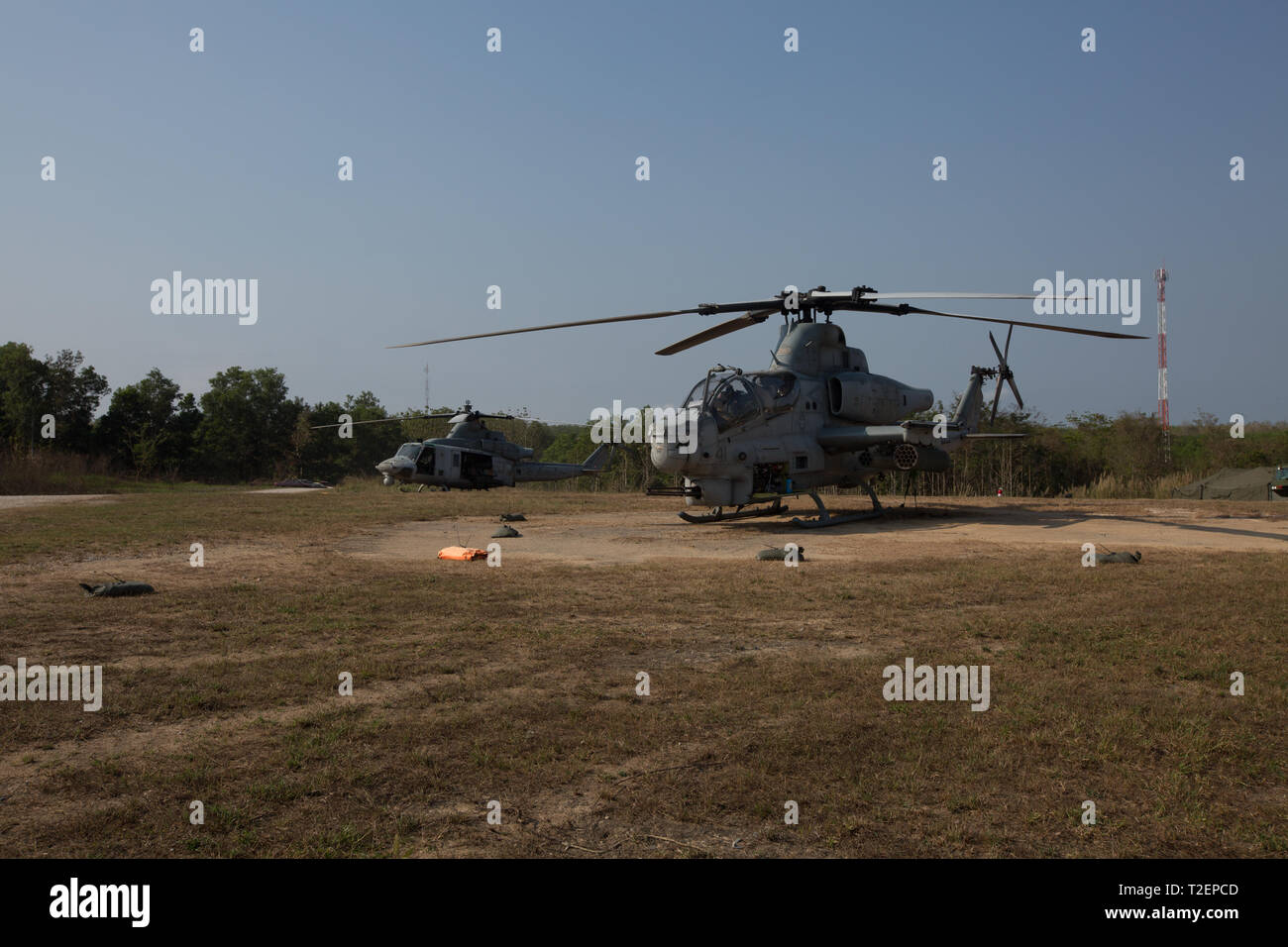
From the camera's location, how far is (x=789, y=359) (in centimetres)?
1898

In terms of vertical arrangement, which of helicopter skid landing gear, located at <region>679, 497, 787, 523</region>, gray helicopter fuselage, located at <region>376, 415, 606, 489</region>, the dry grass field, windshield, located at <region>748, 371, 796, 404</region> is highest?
windshield, located at <region>748, 371, 796, 404</region>

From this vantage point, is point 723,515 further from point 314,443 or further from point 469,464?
point 314,443

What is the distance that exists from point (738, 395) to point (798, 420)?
1.81 meters

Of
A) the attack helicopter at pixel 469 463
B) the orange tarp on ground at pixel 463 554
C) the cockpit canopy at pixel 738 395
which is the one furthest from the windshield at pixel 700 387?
the attack helicopter at pixel 469 463

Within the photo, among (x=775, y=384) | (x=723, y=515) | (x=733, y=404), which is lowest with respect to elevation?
(x=723, y=515)

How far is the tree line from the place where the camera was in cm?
3294

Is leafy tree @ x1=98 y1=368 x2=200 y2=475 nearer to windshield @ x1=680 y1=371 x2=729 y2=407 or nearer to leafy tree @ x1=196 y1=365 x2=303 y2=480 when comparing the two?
leafy tree @ x1=196 y1=365 x2=303 y2=480

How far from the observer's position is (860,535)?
16547mm

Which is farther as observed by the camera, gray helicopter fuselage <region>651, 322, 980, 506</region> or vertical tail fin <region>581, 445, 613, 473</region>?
vertical tail fin <region>581, 445, 613, 473</region>

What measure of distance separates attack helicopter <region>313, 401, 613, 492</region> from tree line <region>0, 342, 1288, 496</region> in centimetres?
193

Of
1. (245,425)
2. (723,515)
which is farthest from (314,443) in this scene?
(723,515)

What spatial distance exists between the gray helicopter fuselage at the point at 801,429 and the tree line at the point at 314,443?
4.96 metres

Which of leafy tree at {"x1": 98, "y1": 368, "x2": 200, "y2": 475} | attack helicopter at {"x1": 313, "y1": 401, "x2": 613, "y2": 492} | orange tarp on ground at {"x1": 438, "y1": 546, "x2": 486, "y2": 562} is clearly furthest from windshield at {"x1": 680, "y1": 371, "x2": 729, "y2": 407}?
leafy tree at {"x1": 98, "y1": 368, "x2": 200, "y2": 475}
